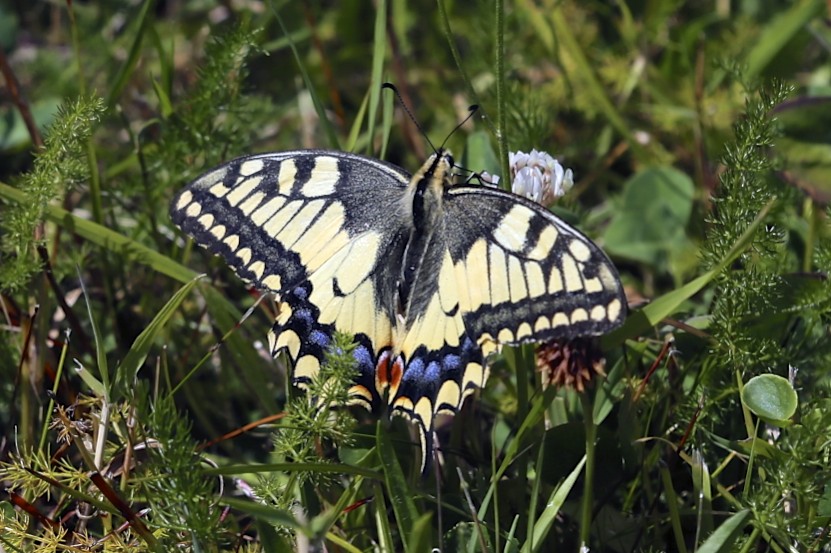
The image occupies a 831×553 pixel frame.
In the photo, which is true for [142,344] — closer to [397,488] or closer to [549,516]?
[397,488]

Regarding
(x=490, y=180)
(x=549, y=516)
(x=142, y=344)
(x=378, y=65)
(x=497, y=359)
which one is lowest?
(x=549, y=516)

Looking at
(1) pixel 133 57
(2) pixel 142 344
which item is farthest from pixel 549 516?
(1) pixel 133 57

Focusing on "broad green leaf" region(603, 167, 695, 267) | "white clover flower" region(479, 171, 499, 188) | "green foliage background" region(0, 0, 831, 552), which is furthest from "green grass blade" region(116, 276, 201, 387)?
"broad green leaf" region(603, 167, 695, 267)

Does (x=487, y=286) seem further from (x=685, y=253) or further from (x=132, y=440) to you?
(x=685, y=253)

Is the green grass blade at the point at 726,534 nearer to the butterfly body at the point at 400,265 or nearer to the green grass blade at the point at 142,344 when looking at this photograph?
the butterfly body at the point at 400,265

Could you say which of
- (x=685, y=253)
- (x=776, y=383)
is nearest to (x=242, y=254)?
(x=776, y=383)

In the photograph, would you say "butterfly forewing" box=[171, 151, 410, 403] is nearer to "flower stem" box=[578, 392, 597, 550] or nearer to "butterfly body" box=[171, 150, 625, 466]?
"butterfly body" box=[171, 150, 625, 466]

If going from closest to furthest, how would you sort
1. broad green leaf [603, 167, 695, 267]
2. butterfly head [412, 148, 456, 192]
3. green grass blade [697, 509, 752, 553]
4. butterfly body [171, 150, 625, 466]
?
1. green grass blade [697, 509, 752, 553]
2. butterfly body [171, 150, 625, 466]
3. butterfly head [412, 148, 456, 192]
4. broad green leaf [603, 167, 695, 267]

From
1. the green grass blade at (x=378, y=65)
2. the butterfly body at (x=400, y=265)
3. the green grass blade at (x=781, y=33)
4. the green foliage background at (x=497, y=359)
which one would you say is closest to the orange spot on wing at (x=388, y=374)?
the butterfly body at (x=400, y=265)
